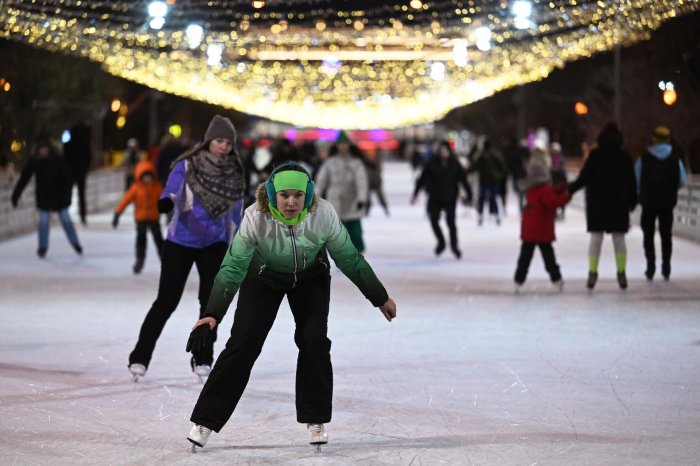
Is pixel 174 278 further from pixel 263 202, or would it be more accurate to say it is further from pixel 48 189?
pixel 48 189

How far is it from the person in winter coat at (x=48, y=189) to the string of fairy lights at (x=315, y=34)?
1725 millimetres

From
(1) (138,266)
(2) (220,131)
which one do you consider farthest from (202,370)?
(1) (138,266)

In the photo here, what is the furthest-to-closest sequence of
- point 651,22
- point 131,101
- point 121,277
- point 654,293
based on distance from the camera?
1. point 131,101
2. point 651,22
3. point 121,277
4. point 654,293

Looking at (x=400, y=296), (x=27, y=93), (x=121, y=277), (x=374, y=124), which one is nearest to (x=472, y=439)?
(x=400, y=296)

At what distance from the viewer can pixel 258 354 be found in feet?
23.0

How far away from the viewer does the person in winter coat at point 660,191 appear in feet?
52.0

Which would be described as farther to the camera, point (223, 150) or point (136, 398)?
point (223, 150)

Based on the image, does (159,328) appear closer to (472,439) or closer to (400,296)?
(472,439)

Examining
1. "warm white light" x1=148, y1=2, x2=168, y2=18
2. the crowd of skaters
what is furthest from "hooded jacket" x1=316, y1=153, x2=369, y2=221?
"warm white light" x1=148, y1=2, x2=168, y2=18

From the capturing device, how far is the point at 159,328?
923 cm

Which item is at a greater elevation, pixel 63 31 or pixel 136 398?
pixel 63 31

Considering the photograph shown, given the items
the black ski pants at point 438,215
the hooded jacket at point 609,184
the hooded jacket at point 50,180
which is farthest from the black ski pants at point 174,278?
the black ski pants at point 438,215

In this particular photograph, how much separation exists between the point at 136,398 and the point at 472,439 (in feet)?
6.82

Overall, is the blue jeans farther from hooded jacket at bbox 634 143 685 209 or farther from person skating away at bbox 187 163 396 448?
person skating away at bbox 187 163 396 448
